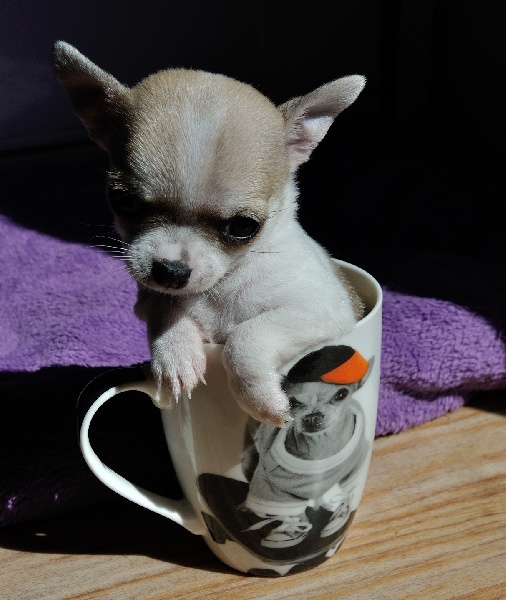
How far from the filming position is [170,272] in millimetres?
990

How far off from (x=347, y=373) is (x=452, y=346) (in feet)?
2.03

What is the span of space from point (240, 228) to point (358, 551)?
1.76 feet

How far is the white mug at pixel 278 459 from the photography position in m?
1.03

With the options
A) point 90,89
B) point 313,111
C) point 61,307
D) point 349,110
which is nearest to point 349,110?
point 349,110

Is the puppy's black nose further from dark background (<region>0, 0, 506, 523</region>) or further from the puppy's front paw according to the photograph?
dark background (<region>0, 0, 506, 523</region>)

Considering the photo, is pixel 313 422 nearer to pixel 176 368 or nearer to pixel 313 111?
pixel 176 368

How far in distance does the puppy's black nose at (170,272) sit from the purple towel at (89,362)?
1.61 ft

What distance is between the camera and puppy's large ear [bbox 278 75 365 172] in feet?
3.65

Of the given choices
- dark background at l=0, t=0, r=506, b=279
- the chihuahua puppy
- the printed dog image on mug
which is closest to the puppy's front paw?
the chihuahua puppy

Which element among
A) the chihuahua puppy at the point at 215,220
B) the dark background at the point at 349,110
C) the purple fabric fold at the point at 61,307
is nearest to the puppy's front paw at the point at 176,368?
the chihuahua puppy at the point at 215,220

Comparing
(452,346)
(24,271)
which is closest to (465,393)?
(452,346)

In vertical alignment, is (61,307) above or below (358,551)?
below

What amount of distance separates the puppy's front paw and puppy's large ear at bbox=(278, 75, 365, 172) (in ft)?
1.07

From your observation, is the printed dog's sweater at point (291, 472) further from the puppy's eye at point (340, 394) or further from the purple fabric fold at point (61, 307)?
the purple fabric fold at point (61, 307)
